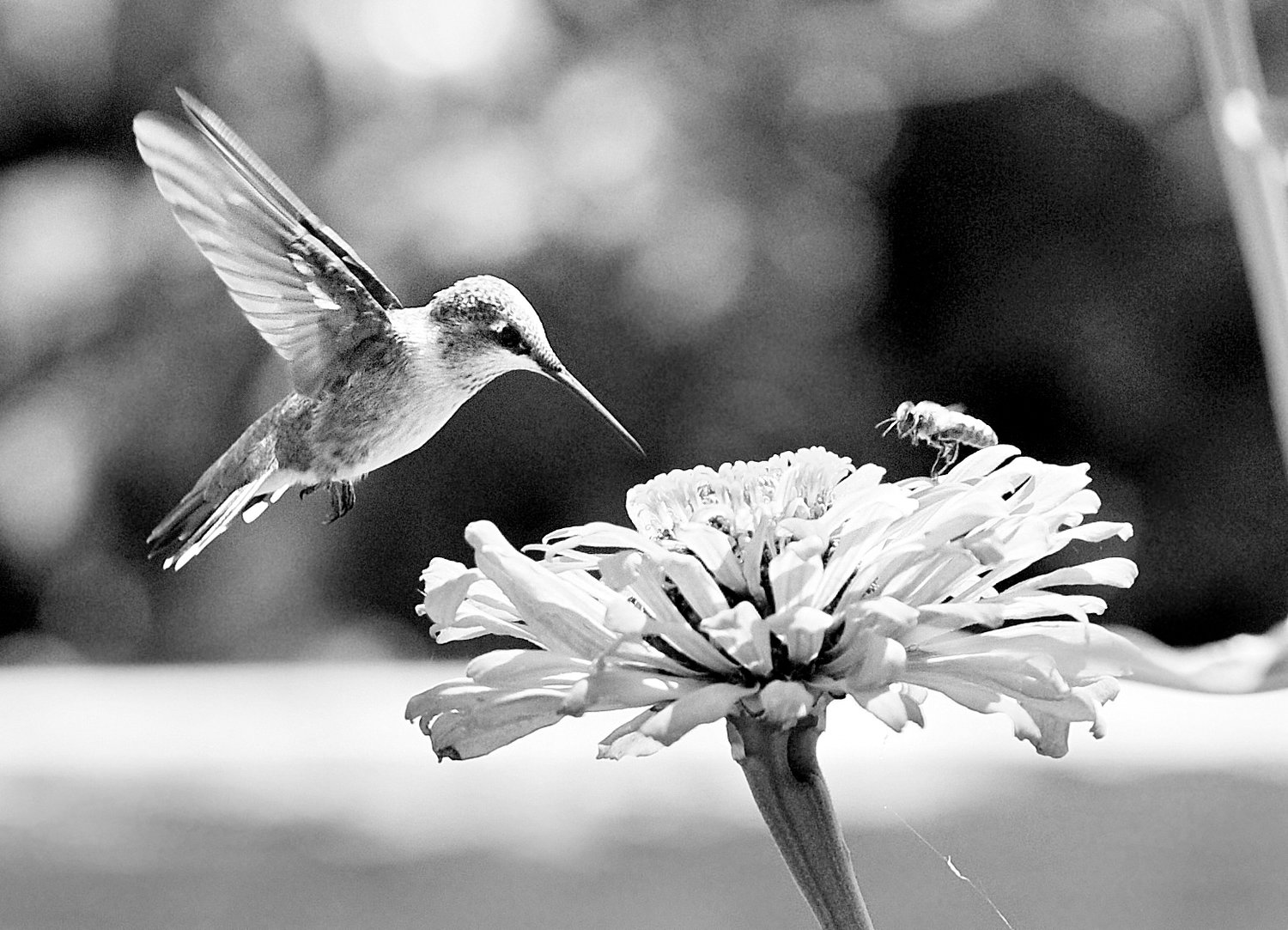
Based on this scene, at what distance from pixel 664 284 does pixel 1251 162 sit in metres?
1.87

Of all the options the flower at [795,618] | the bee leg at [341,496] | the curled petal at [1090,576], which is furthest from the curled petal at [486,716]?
the bee leg at [341,496]

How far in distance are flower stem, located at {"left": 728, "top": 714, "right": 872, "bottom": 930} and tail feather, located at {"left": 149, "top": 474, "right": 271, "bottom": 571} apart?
299 millimetres

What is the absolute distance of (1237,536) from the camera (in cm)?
221

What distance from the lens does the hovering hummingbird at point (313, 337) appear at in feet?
2.03

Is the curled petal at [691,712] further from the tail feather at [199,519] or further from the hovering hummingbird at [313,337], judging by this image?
the tail feather at [199,519]

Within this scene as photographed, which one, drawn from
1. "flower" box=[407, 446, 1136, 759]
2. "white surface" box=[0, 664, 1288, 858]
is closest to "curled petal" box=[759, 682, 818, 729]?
"flower" box=[407, 446, 1136, 759]

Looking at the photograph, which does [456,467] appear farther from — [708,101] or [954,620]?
[954,620]

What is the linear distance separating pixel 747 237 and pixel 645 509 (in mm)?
1639

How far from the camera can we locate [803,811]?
428mm

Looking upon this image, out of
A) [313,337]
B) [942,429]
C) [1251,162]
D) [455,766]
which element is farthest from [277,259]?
[455,766]

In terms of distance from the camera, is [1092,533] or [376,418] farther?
[376,418]

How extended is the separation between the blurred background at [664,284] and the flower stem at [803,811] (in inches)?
66.2

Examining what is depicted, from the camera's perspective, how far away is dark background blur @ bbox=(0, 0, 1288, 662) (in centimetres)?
215

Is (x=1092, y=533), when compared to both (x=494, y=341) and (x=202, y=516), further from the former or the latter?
(x=202, y=516)
